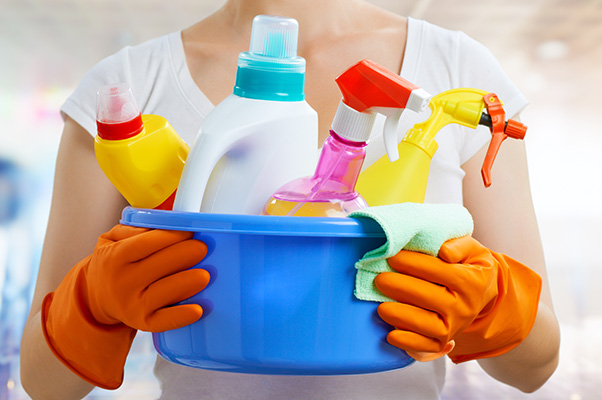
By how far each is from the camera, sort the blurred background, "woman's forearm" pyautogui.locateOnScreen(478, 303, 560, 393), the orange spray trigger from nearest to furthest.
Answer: the orange spray trigger < "woman's forearm" pyautogui.locateOnScreen(478, 303, 560, 393) < the blurred background

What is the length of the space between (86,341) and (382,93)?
34 cm

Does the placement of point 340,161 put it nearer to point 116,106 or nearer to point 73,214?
point 116,106

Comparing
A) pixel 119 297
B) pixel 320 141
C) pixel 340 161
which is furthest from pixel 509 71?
pixel 119 297

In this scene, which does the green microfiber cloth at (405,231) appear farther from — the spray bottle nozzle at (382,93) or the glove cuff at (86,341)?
the glove cuff at (86,341)

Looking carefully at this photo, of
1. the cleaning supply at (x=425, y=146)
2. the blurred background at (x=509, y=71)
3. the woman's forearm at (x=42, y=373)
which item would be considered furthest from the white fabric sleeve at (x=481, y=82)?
the blurred background at (x=509, y=71)

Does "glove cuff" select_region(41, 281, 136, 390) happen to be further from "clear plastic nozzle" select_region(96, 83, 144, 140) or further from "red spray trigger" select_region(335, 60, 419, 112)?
"red spray trigger" select_region(335, 60, 419, 112)

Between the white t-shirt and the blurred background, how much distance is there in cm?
257

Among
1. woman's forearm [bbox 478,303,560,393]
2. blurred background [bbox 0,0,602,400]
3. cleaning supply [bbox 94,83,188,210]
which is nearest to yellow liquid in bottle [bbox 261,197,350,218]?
cleaning supply [bbox 94,83,188,210]

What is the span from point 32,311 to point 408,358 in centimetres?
50

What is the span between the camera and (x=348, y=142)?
481mm

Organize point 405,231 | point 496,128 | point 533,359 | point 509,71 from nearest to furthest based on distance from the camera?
point 405,231, point 496,128, point 533,359, point 509,71

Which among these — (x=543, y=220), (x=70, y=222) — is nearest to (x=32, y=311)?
(x=70, y=222)

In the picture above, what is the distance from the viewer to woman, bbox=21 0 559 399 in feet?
2.24

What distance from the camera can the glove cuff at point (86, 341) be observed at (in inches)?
20.7
